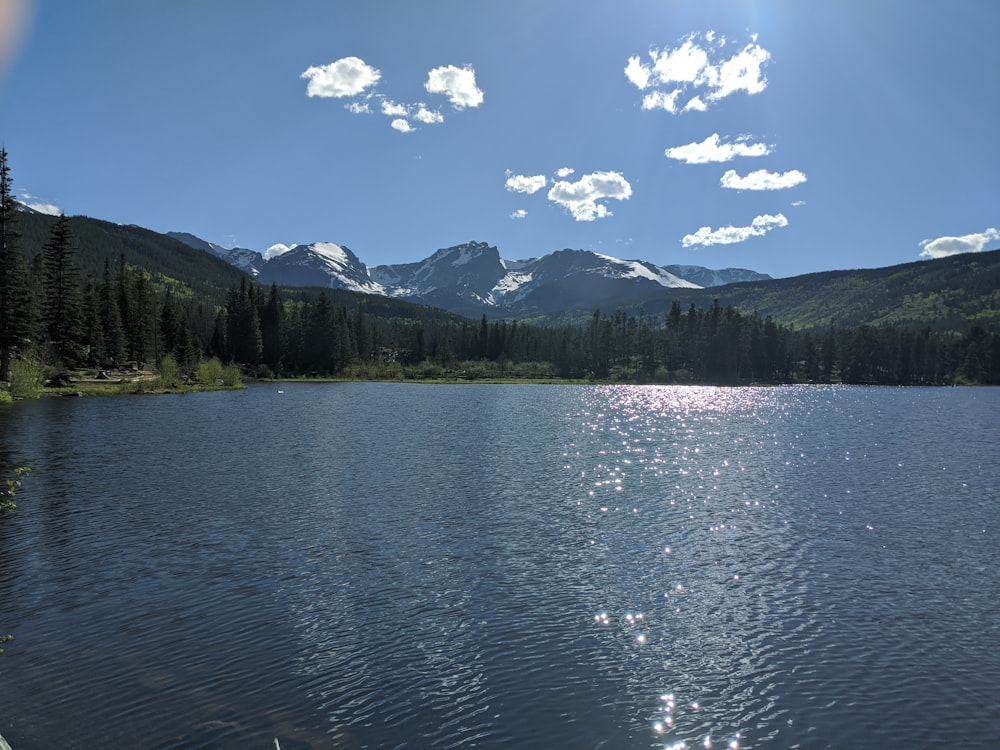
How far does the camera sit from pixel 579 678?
16.6m

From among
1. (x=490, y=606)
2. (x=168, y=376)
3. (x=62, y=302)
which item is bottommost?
(x=490, y=606)

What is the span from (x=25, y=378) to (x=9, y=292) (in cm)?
1393

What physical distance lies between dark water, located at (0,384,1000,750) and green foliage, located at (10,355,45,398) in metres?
50.3

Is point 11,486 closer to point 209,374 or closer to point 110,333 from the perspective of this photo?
point 209,374

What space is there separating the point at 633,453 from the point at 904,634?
40.3m

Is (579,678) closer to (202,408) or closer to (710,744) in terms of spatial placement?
(710,744)

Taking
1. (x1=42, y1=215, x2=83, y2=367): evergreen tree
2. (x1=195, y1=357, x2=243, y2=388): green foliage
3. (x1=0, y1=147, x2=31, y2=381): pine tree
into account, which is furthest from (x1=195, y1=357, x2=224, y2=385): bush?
(x1=0, y1=147, x2=31, y2=381): pine tree

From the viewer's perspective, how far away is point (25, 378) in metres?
89.5

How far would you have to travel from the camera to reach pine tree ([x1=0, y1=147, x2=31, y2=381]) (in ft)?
298

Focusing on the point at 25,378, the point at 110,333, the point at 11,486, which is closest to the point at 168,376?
the point at 110,333

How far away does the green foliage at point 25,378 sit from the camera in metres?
88.8

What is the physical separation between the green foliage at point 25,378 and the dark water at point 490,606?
50.3 metres

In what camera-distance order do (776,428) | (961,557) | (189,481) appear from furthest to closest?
(776,428), (189,481), (961,557)

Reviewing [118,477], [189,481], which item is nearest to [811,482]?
[189,481]
